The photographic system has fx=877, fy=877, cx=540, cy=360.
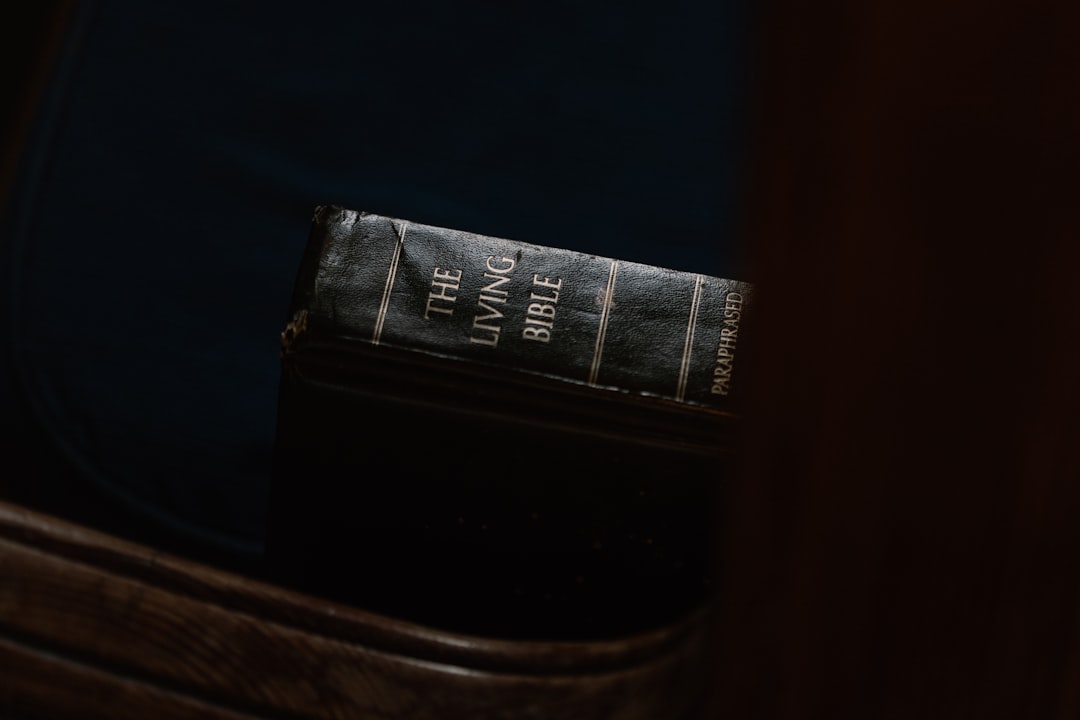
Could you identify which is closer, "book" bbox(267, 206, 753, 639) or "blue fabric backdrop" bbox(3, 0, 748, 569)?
"book" bbox(267, 206, 753, 639)

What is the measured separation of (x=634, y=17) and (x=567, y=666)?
547 mm

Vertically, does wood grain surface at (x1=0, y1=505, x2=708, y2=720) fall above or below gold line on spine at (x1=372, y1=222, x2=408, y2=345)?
below

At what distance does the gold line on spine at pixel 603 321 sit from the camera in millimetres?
539

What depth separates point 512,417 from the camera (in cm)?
54

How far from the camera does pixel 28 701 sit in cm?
55

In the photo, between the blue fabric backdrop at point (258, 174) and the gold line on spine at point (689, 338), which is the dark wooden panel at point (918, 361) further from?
the blue fabric backdrop at point (258, 174)

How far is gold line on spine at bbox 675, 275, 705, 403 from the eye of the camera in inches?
21.0

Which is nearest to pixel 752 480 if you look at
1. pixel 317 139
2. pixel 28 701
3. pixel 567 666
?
pixel 567 666

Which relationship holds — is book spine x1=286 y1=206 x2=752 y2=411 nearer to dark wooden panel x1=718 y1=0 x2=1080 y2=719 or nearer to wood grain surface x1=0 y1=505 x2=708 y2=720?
wood grain surface x1=0 y1=505 x2=708 y2=720

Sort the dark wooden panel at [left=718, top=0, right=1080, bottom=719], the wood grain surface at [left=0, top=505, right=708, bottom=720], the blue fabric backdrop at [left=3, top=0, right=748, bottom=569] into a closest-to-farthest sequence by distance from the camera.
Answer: the dark wooden panel at [left=718, top=0, right=1080, bottom=719] < the wood grain surface at [left=0, top=505, right=708, bottom=720] < the blue fabric backdrop at [left=3, top=0, right=748, bottom=569]

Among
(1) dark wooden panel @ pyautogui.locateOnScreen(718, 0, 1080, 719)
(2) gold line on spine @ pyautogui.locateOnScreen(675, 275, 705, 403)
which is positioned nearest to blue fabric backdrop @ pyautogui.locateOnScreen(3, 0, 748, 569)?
(2) gold line on spine @ pyautogui.locateOnScreen(675, 275, 705, 403)

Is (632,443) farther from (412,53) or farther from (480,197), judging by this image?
(412,53)

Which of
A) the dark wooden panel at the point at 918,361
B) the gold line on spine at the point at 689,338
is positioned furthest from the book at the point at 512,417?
the dark wooden panel at the point at 918,361

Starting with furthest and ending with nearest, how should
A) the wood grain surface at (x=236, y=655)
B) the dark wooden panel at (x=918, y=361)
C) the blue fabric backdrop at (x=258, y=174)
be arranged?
1. the blue fabric backdrop at (x=258, y=174)
2. the wood grain surface at (x=236, y=655)
3. the dark wooden panel at (x=918, y=361)
